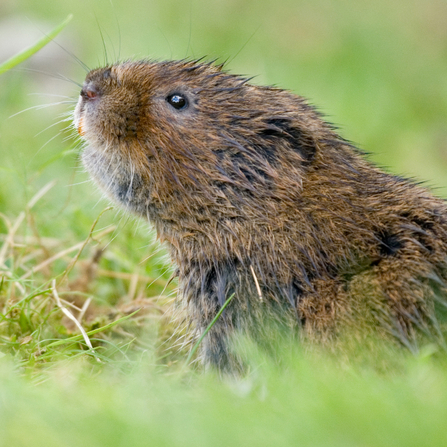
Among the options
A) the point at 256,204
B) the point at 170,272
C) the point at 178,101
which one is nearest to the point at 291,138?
the point at 256,204

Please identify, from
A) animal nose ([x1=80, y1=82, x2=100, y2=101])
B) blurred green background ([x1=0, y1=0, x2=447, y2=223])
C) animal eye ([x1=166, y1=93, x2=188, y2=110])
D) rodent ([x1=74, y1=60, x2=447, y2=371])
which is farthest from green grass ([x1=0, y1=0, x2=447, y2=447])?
animal eye ([x1=166, y1=93, x2=188, y2=110])

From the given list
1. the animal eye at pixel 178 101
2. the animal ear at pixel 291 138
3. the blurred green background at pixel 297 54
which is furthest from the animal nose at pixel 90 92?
the blurred green background at pixel 297 54

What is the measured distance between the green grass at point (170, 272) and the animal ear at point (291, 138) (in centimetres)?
89

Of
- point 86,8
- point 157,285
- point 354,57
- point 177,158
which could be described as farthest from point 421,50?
point 177,158

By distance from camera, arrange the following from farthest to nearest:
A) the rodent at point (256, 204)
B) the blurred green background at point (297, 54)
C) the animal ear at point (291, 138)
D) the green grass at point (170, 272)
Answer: the blurred green background at point (297, 54) → the animal ear at point (291, 138) → the rodent at point (256, 204) → the green grass at point (170, 272)

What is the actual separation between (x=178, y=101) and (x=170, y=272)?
1664 millimetres

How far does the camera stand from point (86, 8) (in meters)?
13.6

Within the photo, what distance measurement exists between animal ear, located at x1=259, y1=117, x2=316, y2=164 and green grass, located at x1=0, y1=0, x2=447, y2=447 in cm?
89

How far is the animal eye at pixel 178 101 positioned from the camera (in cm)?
409

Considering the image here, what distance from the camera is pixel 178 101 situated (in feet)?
13.4

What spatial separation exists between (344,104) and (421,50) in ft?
8.45

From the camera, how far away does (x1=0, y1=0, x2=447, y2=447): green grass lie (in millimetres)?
2428

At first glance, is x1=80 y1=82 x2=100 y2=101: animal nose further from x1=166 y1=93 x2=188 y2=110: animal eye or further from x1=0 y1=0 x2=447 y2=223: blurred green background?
x1=0 y1=0 x2=447 y2=223: blurred green background

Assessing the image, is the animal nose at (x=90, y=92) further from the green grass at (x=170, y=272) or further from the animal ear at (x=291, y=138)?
the animal ear at (x=291, y=138)
